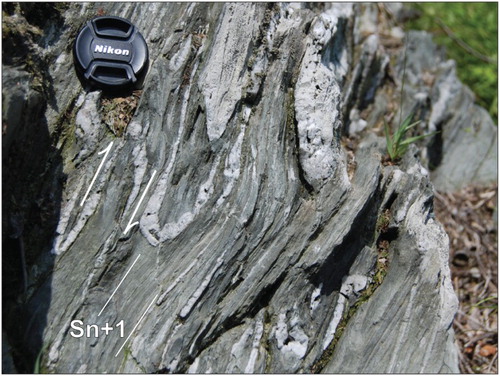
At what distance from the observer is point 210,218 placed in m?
4.37

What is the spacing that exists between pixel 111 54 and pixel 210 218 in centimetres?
152

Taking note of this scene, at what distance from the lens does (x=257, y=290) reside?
425 centimetres

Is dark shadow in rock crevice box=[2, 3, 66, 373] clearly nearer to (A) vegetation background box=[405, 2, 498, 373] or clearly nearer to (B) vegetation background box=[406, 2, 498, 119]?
(A) vegetation background box=[405, 2, 498, 373]

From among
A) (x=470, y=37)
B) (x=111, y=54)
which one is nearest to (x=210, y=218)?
(x=111, y=54)

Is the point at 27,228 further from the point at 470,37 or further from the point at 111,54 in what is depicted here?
the point at 470,37

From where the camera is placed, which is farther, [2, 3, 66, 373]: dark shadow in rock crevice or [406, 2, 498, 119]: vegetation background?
[406, 2, 498, 119]: vegetation background

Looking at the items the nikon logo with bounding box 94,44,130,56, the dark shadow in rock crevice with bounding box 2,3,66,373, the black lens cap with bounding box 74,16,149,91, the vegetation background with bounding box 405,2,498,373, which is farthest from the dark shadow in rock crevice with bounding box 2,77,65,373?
the vegetation background with bounding box 405,2,498,373

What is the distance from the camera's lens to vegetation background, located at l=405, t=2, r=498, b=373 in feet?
18.9

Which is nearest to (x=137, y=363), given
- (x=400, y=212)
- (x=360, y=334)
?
(x=360, y=334)

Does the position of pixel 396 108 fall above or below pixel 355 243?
above

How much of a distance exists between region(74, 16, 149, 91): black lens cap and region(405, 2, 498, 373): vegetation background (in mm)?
3778

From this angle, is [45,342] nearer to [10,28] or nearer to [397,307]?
[10,28]

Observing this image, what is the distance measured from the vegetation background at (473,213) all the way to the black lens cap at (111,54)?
378 centimetres

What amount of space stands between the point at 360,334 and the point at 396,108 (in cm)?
309
